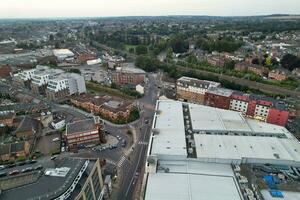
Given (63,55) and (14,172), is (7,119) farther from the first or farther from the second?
(63,55)

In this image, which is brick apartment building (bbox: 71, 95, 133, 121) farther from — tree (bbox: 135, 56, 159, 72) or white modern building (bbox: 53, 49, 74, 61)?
white modern building (bbox: 53, 49, 74, 61)

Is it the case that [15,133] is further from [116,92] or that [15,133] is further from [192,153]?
[192,153]

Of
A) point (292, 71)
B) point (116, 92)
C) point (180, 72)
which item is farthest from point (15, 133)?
point (292, 71)

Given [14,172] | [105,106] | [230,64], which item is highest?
[14,172]

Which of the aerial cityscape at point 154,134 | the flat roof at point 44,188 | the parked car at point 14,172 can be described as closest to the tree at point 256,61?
the aerial cityscape at point 154,134

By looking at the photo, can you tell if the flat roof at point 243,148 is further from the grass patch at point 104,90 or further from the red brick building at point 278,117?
the grass patch at point 104,90

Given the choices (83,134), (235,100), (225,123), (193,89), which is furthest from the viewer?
(193,89)

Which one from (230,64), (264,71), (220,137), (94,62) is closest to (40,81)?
(94,62)

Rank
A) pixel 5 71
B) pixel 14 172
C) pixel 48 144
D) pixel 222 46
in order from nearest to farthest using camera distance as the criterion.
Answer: pixel 14 172 < pixel 48 144 < pixel 5 71 < pixel 222 46
